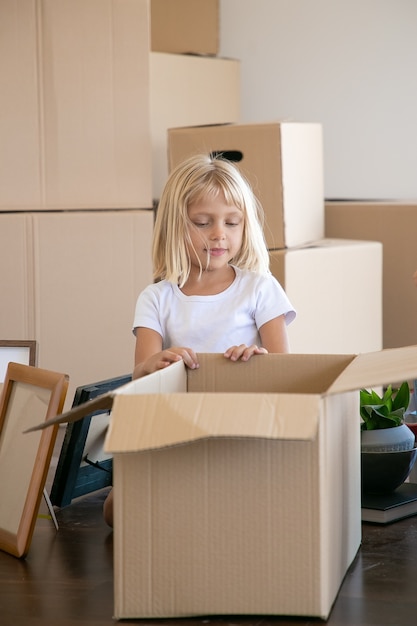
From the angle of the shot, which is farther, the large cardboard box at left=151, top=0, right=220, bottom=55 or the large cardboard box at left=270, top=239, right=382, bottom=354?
the large cardboard box at left=151, top=0, right=220, bottom=55

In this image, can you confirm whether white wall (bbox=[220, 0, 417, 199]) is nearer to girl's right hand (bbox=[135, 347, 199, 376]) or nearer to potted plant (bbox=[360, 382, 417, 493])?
potted plant (bbox=[360, 382, 417, 493])

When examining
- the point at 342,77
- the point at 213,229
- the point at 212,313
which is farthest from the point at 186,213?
the point at 342,77

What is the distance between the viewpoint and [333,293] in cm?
251

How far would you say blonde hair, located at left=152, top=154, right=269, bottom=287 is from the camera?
173cm

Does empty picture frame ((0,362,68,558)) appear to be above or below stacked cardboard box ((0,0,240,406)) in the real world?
below

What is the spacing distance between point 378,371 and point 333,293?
4.34ft

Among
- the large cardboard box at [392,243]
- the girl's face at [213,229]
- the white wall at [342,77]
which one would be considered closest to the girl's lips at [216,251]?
the girl's face at [213,229]

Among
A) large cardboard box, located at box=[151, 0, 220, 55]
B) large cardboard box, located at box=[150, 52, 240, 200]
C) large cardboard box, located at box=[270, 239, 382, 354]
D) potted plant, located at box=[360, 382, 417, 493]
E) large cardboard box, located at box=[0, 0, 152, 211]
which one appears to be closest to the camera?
potted plant, located at box=[360, 382, 417, 493]

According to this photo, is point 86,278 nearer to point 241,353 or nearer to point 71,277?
point 71,277

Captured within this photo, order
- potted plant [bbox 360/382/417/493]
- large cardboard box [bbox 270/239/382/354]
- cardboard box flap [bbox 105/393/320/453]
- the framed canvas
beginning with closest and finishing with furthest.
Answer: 1. cardboard box flap [bbox 105/393/320/453]
2. potted plant [bbox 360/382/417/493]
3. the framed canvas
4. large cardboard box [bbox 270/239/382/354]

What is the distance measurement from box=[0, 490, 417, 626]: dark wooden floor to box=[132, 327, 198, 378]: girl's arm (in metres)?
0.27

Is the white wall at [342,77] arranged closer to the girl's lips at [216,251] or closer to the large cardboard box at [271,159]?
the large cardboard box at [271,159]

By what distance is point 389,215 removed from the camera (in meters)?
2.78

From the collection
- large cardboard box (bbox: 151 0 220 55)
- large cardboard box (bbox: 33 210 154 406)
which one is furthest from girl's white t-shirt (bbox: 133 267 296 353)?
large cardboard box (bbox: 151 0 220 55)
